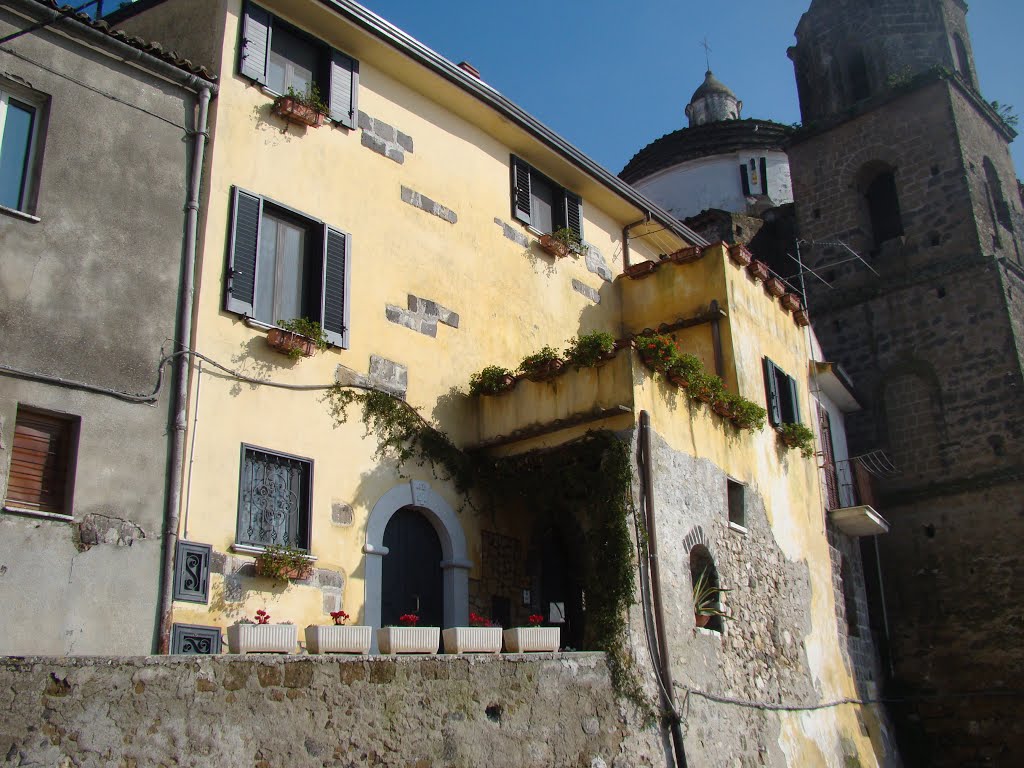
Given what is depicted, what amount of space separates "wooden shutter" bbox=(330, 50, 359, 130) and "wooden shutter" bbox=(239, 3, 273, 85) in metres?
0.96

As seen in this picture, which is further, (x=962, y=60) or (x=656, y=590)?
(x=962, y=60)

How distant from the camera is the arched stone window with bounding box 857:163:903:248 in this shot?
79.6 feet

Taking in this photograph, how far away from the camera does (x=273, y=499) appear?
1086cm

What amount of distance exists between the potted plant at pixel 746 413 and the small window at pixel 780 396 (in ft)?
4.53

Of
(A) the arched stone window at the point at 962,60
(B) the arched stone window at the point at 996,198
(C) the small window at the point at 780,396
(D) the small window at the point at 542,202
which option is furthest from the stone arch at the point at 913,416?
(D) the small window at the point at 542,202

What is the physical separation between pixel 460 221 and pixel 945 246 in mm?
12936

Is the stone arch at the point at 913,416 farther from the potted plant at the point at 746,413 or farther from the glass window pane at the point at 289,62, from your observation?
the glass window pane at the point at 289,62

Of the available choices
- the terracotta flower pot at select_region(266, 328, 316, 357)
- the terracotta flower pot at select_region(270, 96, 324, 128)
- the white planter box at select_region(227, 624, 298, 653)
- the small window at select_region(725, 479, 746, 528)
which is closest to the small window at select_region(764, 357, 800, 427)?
the small window at select_region(725, 479, 746, 528)

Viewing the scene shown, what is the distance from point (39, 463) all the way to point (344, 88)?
6.22 meters

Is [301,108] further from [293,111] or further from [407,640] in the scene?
[407,640]

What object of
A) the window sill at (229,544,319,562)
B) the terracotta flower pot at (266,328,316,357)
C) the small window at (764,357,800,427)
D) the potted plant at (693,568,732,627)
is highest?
the small window at (764,357,800,427)

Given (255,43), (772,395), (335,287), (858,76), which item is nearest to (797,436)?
(772,395)

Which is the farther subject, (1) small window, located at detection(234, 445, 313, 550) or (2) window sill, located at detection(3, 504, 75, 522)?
(1) small window, located at detection(234, 445, 313, 550)

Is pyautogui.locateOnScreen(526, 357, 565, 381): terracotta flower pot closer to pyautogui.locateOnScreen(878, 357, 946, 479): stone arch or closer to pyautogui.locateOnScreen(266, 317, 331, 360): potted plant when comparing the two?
pyautogui.locateOnScreen(266, 317, 331, 360): potted plant
